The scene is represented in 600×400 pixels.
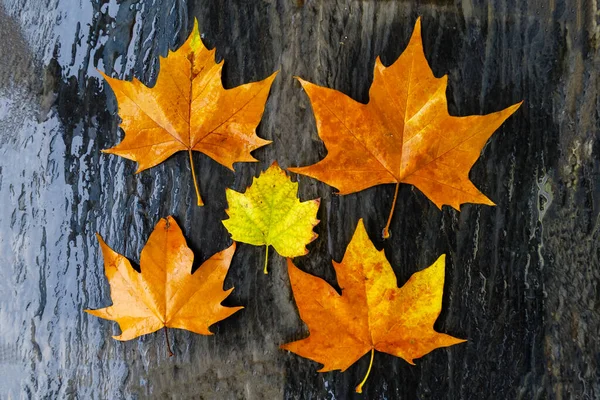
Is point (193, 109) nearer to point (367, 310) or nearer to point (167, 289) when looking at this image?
point (167, 289)

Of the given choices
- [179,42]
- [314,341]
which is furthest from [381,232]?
[179,42]

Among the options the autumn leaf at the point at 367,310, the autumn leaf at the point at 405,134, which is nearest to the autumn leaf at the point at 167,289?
the autumn leaf at the point at 367,310

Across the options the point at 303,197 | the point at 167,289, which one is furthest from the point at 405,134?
the point at 167,289

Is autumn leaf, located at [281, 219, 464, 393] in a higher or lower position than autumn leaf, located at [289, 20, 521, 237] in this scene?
lower

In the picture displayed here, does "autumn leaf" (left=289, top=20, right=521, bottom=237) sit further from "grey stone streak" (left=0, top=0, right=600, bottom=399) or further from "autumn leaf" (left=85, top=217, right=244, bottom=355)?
"autumn leaf" (left=85, top=217, right=244, bottom=355)

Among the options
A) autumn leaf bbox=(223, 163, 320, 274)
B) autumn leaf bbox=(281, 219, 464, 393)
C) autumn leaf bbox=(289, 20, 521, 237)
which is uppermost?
autumn leaf bbox=(289, 20, 521, 237)

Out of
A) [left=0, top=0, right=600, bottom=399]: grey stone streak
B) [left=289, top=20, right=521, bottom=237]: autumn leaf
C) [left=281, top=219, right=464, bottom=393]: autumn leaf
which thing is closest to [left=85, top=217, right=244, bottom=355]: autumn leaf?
[left=0, top=0, right=600, bottom=399]: grey stone streak
